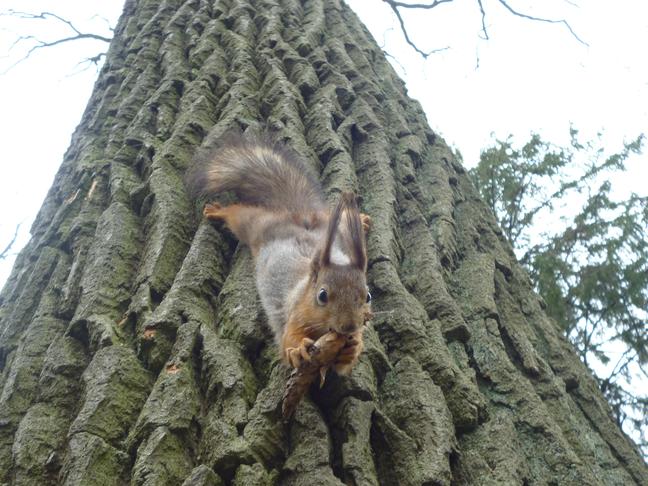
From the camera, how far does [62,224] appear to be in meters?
2.26

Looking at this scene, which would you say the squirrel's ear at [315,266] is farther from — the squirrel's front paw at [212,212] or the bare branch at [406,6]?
the bare branch at [406,6]

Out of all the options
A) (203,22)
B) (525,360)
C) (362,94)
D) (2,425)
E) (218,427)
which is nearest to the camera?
(218,427)

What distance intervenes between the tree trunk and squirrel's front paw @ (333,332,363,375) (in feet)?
0.12

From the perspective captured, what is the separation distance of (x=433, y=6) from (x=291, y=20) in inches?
83.4

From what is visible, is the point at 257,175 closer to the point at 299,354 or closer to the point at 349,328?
the point at 349,328

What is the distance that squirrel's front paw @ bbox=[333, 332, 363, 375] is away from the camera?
1.48 metres

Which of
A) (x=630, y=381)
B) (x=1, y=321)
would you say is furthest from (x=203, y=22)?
(x=630, y=381)

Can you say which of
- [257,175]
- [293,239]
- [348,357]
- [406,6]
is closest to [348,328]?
[348,357]

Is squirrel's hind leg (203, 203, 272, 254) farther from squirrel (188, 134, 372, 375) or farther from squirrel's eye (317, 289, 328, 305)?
squirrel's eye (317, 289, 328, 305)

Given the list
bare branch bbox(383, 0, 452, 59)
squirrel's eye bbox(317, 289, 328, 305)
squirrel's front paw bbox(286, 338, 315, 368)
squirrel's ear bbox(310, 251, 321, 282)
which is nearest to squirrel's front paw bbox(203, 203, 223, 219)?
squirrel's ear bbox(310, 251, 321, 282)

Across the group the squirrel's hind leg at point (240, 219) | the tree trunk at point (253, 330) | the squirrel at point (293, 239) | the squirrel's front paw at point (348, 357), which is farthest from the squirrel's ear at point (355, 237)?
the squirrel's hind leg at point (240, 219)

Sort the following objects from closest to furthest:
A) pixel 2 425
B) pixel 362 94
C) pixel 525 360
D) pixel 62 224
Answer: pixel 2 425
pixel 525 360
pixel 62 224
pixel 362 94

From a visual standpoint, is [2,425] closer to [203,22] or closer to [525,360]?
[525,360]

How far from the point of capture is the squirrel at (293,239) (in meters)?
1.70
